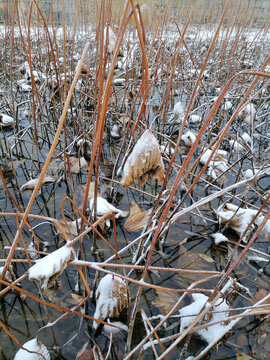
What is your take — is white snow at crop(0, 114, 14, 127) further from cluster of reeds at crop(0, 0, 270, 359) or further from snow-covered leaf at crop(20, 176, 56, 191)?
snow-covered leaf at crop(20, 176, 56, 191)

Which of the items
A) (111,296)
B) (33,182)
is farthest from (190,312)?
(33,182)

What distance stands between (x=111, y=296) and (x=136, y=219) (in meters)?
0.50

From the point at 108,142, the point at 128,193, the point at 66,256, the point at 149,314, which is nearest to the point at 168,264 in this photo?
the point at 149,314

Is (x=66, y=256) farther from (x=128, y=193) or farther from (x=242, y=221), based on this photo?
(x=128, y=193)

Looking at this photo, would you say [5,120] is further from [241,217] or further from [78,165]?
[241,217]

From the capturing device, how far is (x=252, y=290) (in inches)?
34.1

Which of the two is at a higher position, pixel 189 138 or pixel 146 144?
pixel 146 144

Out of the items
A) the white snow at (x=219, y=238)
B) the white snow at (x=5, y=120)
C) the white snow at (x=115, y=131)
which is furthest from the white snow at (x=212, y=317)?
the white snow at (x=5, y=120)

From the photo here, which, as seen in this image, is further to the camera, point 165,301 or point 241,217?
point 241,217

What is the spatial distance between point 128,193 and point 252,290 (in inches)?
27.1

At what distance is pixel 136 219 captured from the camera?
1.11 metres

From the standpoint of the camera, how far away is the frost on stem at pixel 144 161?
504 mm

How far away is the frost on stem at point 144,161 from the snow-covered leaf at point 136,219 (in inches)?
22.3

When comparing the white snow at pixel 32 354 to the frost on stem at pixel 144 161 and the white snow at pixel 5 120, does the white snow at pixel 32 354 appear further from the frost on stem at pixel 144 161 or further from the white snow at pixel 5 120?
the white snow at pixel 5 120
